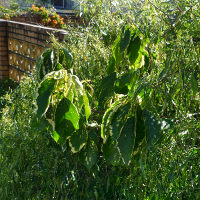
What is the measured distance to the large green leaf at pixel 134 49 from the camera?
1989mm

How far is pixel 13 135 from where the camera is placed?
2.51 metres

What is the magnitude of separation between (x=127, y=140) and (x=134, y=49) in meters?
0.53

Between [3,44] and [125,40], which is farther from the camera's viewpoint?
[3,44]

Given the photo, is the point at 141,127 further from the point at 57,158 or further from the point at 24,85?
the point at 24,85

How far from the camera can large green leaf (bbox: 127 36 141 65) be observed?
1989 mm

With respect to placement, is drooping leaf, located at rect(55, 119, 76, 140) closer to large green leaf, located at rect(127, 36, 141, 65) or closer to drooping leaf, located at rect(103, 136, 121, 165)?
drooping leaf, located at rect(103, 136, 121, 165)

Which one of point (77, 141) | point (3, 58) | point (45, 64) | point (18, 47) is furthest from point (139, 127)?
point (3, 58)

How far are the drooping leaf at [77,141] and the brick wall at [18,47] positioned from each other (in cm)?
375

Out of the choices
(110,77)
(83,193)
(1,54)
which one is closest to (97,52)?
(110,77)

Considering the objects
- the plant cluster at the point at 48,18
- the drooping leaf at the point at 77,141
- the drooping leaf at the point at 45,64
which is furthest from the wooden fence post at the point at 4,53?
the drooping leaf at the point at 77,141

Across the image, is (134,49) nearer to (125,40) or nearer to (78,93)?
(125,40)

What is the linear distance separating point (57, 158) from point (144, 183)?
0.48m

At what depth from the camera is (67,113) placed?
5.76ft

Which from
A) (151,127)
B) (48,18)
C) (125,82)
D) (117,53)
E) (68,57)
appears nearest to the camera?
(151,127)
